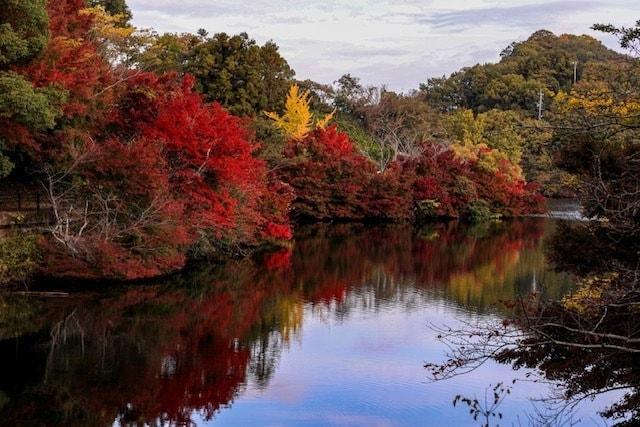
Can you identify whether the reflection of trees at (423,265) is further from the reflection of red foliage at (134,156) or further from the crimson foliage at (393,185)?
the reflection of red foliage at (134,156)

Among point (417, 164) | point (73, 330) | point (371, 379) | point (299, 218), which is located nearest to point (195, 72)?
point (299, 218)

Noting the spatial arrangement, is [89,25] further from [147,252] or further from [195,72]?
[195,72]

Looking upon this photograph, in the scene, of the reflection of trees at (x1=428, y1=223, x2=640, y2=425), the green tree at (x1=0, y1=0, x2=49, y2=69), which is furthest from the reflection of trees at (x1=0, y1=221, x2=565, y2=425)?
the green tree at (x1=0, y1=0, x2=49, y2=69)

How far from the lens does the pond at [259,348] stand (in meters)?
10.3

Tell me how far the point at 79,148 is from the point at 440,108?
1974 inches

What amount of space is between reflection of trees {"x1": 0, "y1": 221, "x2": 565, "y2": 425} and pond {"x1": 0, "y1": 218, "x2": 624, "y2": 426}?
3 cm

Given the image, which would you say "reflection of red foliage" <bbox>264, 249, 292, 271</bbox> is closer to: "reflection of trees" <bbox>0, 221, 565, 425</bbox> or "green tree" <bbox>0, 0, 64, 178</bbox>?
"reflection of trees" <bbox>0, 221, 565, 425</bbox>

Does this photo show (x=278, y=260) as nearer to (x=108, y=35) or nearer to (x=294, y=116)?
(x=108, y=35)

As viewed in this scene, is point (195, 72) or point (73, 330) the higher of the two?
point (195, 72)

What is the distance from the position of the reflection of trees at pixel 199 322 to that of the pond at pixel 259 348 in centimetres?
3

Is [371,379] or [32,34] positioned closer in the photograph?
[371,379]

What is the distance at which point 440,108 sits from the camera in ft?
213

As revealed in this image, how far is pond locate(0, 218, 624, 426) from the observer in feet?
33.8


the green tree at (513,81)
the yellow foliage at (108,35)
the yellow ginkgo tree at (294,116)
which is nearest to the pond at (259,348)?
the yellow foliage at (108,35)
